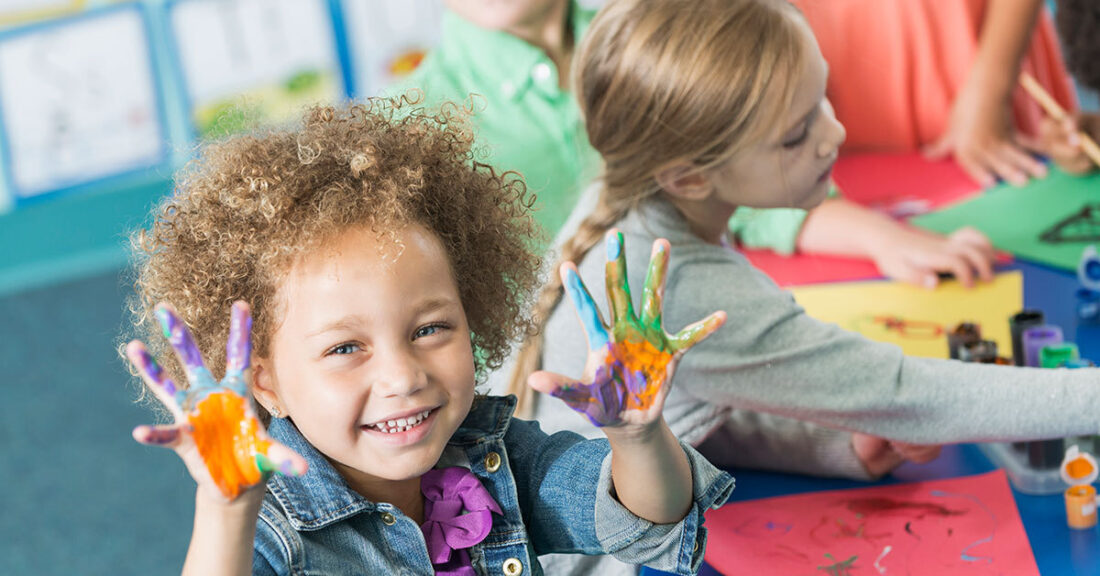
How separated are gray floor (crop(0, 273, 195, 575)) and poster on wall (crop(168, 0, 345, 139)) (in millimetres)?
585

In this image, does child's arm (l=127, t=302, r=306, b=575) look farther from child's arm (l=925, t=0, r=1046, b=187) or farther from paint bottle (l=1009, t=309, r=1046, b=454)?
child's arm (l=925, t=0, r=1046, b=187)

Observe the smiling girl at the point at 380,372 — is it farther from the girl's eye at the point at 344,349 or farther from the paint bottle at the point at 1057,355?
the paint bottle at the point at 1057,355

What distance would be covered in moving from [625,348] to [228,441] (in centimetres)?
22

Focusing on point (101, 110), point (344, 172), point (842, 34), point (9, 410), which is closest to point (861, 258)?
point (842, 34)

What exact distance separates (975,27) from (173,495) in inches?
60.0

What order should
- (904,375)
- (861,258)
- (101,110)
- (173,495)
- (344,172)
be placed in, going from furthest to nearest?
(101,110), (173,495), (861,258), (904,375), (344,172)

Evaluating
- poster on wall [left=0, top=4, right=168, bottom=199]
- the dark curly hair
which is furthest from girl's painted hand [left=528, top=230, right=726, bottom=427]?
poster on wall [left=0, top=4, right=168, bottom=199]

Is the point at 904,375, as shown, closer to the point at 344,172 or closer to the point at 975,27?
the point at 344,172

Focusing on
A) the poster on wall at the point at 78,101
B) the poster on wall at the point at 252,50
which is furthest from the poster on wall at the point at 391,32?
the poster on wall at the point at 78,101

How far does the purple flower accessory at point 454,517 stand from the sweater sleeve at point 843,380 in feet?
0.76

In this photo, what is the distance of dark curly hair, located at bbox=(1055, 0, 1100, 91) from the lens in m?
1.44

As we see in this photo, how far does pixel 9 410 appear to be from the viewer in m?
2.49

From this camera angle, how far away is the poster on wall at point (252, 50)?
9.93 feet

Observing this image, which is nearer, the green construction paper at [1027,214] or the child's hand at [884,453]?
the child's hand at [884,453]
